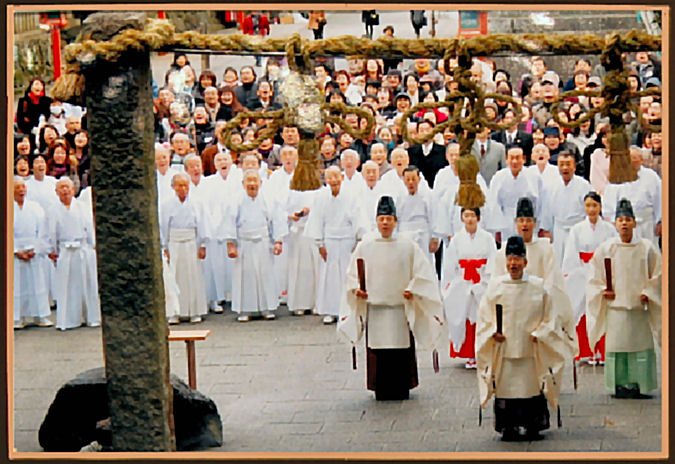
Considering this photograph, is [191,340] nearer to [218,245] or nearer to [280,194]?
[218,245]

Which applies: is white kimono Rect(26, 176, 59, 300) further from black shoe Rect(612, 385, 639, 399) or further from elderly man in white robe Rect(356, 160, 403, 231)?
black shoe Rect(612, 385, 639, 399)

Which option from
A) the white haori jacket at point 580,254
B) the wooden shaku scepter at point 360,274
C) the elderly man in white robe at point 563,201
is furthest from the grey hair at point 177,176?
the white haori jacket at point 580,254

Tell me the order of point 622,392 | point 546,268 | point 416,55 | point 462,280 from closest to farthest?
point 416,55, point 622,392, point 546,268, point 462,280

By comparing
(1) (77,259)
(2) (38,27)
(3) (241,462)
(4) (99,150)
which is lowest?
(3) (241,462)

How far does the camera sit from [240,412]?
30.0 feet

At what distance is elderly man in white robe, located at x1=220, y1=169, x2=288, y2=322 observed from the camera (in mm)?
9711

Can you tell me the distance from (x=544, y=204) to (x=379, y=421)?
5.92 feet

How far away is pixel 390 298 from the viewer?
9.47 m

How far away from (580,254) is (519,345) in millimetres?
787

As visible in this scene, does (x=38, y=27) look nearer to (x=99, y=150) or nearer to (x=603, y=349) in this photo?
(x=99, y=150)

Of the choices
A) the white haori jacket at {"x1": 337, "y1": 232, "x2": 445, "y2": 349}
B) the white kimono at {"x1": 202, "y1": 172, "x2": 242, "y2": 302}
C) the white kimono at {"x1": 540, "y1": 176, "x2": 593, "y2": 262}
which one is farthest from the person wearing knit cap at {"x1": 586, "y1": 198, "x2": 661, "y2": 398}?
the white kimono at {"x1": 202, "y1": 172, "x2": 242, "y2": 302}

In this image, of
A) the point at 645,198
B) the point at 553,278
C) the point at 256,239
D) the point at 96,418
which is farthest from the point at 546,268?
the point at 96,418

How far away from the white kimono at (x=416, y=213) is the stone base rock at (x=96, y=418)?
5.67 feet

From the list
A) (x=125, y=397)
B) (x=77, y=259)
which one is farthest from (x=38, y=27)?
(x=125, y=397)
